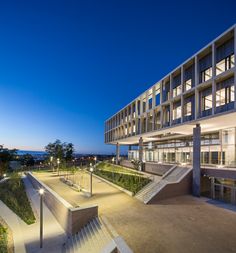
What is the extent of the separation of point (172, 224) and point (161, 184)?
738cm

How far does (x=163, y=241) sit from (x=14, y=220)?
43.6 ft

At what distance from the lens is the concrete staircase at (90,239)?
10000 millimetres

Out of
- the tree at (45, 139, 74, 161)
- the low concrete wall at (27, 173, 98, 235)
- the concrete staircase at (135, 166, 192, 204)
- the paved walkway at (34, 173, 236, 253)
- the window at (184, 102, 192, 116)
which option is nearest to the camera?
the paved walkway at (34, 173, 236, 253)

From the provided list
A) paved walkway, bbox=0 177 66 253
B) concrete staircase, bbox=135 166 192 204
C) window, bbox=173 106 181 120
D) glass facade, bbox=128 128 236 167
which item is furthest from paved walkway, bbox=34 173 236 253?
window, bbox=173 106 181 120

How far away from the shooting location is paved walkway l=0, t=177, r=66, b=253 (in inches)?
456

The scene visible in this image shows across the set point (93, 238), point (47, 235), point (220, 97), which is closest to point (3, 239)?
point (47, 235)

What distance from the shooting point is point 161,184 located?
18.6m

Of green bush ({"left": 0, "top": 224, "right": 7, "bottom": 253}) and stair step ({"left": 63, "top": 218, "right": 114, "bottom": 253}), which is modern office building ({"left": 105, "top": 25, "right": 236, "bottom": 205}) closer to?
stair step ({"left": 63, "top": 218, "right": 114, "bottom": 253})

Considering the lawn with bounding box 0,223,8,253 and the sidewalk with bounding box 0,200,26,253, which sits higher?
the lawn with bounding box 0,223,8,253

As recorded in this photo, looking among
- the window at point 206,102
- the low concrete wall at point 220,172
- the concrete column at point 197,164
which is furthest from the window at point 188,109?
the low concrete wall at point 220,172

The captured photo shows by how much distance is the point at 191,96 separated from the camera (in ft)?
69.3

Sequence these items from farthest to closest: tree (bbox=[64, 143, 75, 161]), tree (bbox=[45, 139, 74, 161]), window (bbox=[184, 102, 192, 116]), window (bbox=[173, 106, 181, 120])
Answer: tree (bbox=[64, 143, 75, 161])
tree (bbox=[45, 139, 74, 161])
window (bbox=[173, 106, 181, 120])
window (bbox=[184, 102, 192, 116])

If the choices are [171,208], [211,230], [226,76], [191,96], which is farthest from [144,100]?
[211,230]

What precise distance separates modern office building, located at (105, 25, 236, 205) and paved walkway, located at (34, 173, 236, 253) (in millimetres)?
4664
